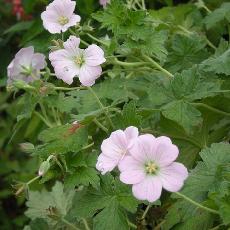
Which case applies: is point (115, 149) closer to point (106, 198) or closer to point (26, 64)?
point (106, 198)

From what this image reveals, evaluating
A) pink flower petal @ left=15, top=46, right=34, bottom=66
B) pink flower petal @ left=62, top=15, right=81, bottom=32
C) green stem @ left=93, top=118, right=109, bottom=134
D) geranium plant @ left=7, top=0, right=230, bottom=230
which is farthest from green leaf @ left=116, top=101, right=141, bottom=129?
pink flower petal @ left=15, top=46, right=34, bottom=66

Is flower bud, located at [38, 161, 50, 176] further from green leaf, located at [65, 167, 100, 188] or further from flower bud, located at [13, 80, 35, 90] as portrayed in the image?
flower bud, located at [13, 80, 35, 90]

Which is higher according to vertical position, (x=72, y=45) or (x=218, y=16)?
(x=72, y=45)

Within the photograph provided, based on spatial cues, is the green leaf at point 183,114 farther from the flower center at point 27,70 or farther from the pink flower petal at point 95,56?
the flower center at point 27,70

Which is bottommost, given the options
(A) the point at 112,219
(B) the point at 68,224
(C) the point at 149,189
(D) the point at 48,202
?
(D) the point at 48,202

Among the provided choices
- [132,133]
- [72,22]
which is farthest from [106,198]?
[72,22]

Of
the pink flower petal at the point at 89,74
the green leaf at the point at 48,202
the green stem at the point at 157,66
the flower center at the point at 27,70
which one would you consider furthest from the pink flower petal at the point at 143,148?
the green leaf at the point at 48,202

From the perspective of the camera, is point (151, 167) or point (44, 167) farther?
point (44, 167)
